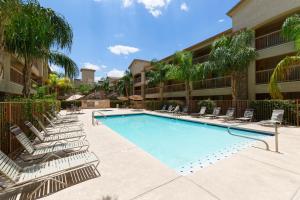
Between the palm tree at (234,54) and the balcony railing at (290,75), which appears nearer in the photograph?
the balcony railing at (290,75)

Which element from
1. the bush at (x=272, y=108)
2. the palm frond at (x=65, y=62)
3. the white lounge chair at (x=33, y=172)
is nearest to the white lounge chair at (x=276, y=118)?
the bush at (x=272, y=108)

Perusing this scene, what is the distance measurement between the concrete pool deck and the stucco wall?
1438 centimetres

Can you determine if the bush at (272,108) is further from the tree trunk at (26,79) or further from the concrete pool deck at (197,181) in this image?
the tree trunk at (26,79)

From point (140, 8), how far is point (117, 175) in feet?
73.2

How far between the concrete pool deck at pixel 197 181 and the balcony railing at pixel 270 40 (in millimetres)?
13393

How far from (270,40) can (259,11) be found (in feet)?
10.2

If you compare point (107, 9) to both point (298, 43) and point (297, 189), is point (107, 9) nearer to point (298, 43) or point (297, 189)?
point (298, 43)

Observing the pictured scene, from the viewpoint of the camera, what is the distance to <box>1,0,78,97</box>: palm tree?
498 centimetres

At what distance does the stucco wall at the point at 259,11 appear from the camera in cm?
Answer: 1442

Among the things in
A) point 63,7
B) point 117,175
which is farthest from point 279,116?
point 63,7

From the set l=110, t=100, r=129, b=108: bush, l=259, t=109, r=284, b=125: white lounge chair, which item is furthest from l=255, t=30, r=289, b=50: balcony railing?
l=110, t=100, r=129, b=108: bush

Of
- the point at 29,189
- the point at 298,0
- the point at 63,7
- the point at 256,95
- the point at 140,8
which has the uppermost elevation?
the point at 140,8

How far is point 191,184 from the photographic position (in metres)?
3.81

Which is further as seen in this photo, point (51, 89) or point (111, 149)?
point (51, 89)
